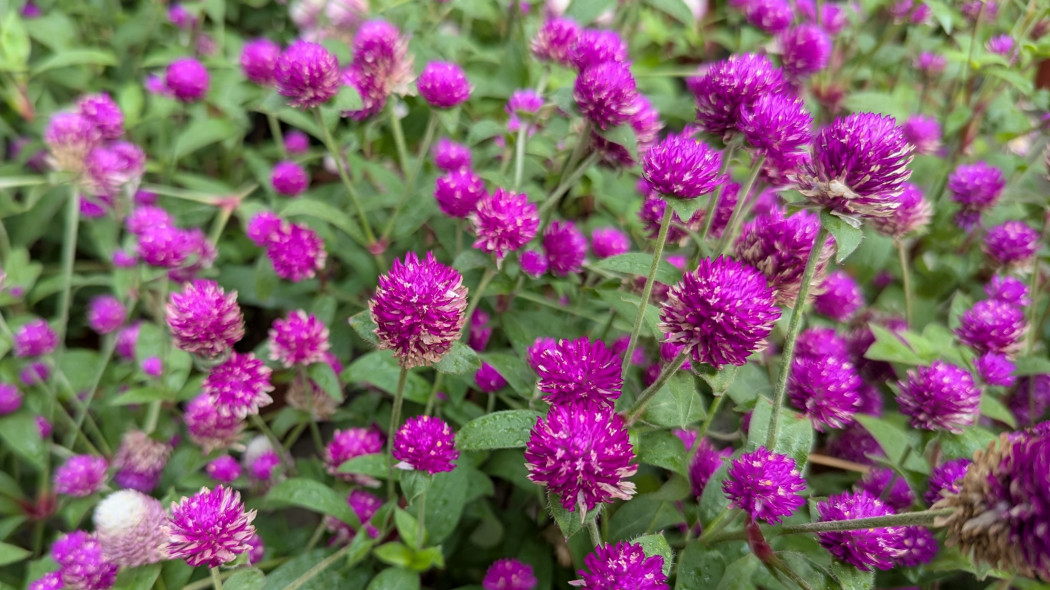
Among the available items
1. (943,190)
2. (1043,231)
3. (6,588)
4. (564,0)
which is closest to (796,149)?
(1043,231)

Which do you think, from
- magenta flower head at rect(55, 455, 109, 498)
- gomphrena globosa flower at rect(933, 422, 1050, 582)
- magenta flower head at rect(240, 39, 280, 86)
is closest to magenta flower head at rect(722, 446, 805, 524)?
gomphrena globosa flower at rect(933, 422, 1050, 582)

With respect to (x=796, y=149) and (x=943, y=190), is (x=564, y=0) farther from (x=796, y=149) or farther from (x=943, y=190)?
(x=796, y=149)

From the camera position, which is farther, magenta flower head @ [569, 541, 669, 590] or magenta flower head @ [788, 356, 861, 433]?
magenta flower head @ [788, 356, 861, 433]

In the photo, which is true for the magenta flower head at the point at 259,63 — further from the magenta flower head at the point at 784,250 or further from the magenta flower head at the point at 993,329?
the magenta flower head at the point at 993,329

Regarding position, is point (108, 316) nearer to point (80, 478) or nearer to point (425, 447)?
point (80, 478)

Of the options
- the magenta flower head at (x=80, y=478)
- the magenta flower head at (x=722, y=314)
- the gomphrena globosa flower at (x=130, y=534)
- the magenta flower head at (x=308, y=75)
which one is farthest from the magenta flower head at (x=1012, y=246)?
the magenta flower head at (x=80, y=478)

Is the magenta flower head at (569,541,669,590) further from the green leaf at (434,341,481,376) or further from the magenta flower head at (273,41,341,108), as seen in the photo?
the magenta flower head at (273,41,341,108)
